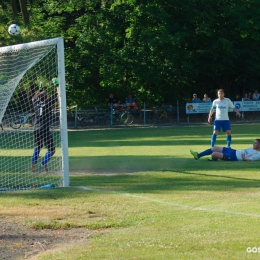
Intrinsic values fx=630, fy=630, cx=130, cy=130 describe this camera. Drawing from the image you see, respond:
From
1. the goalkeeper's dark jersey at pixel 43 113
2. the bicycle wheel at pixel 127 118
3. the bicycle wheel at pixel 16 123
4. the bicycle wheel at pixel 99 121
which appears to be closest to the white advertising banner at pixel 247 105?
the bicycle wheel at pixel 127 118

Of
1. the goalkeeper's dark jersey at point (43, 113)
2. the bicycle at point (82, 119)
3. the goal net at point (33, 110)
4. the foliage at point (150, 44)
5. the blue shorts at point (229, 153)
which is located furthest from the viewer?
the foliage at point (150, 44)

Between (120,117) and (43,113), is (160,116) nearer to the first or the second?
(120,117)

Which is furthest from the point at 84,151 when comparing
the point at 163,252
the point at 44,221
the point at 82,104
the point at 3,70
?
the point at 82,104

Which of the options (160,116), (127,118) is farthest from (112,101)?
(160,116)

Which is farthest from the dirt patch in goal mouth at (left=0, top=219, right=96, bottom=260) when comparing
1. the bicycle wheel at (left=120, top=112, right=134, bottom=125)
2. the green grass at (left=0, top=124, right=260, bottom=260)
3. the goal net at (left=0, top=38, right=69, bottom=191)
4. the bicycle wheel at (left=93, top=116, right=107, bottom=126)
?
the bicycle wheel at (left=93, top=116, right=107, bottom=126)

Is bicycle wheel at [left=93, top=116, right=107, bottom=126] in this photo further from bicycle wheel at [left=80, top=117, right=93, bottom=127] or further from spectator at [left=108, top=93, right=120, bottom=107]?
spectator at [left=108, top=93, right=120, bottom=107]

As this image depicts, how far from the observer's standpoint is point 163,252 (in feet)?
22.9

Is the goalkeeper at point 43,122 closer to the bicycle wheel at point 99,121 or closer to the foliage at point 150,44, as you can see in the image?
the bicycle wheel at point 99,121

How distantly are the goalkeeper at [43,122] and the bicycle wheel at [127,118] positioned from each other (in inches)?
909

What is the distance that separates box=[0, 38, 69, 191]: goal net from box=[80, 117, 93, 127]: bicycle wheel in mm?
17171

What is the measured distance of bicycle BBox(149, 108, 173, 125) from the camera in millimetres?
38750

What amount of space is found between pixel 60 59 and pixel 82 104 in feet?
93.0

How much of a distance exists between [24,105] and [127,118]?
18.7m

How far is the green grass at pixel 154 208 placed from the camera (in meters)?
7.18
